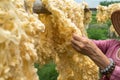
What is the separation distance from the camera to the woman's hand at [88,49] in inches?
71.1

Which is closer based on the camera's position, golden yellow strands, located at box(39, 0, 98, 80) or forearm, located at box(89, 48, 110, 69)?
golden yellow strands, located at box(39, 0, 98, 80)

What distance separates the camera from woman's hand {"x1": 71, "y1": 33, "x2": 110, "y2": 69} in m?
1.80

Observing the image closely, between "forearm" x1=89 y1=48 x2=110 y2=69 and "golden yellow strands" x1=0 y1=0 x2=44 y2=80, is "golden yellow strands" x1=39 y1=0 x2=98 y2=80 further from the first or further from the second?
"golden yellow strands" x1=0 y1=0 x2=44 y2=80

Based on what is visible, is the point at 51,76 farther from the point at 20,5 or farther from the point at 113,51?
the point at 20,5

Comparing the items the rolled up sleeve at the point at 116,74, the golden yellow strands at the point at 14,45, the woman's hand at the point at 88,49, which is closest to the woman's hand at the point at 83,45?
the woman's hand at the point at 88,49

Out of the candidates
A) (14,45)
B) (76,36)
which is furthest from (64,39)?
(14,45)

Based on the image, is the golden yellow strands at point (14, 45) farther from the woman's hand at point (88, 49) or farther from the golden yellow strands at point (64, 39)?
the woman's hand at point (88, 49)

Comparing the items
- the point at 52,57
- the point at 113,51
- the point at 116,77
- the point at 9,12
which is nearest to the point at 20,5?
the point at 9,12

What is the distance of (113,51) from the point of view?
2086mm

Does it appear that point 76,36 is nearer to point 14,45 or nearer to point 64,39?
point 64,39

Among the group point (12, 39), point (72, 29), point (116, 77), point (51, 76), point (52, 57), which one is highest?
point (12, 39)

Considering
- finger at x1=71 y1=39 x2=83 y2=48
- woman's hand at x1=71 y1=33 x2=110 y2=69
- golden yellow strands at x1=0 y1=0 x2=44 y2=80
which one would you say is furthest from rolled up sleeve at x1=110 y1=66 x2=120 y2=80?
golden yellow strands at x1=0 y1=0 x2=44 y2=80

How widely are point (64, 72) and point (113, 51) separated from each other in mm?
275

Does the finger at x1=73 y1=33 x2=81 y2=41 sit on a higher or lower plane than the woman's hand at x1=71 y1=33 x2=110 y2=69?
higher
